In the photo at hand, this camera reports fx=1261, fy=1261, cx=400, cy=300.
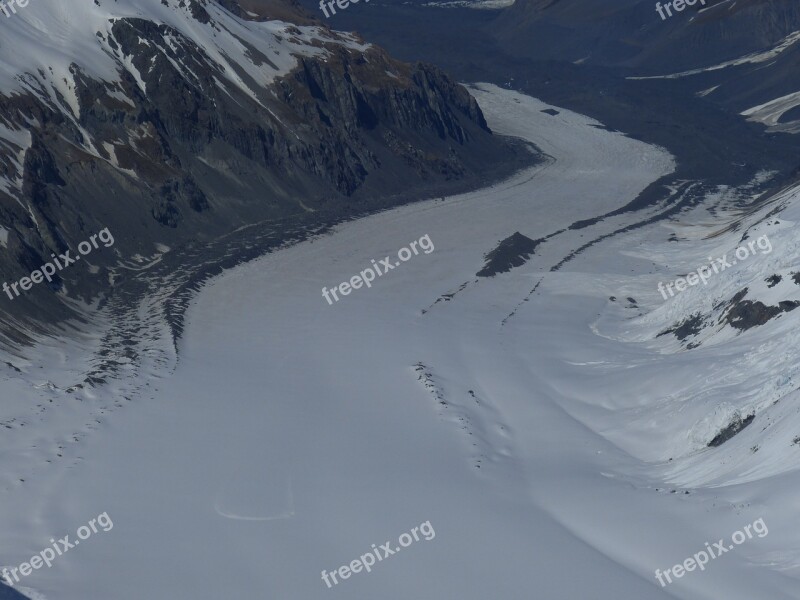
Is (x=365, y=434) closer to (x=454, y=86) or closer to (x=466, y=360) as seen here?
(x=466, y=360)

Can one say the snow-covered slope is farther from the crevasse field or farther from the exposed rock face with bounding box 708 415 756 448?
the exposed rock face with bounding box 708 415 756 448

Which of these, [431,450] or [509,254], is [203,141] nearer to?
[509,254]

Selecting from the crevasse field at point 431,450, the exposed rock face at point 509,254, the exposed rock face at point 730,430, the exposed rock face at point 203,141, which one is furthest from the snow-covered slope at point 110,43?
the exposed rock face at point 730,430

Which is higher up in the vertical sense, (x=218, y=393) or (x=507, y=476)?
(x=218, y=393)

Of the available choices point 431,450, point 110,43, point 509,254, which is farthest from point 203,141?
point 431,450

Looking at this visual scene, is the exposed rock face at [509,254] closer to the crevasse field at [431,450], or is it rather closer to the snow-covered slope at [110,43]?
the crevasse field at [431,450]

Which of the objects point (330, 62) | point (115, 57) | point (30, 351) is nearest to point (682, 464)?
point (30, 351)
